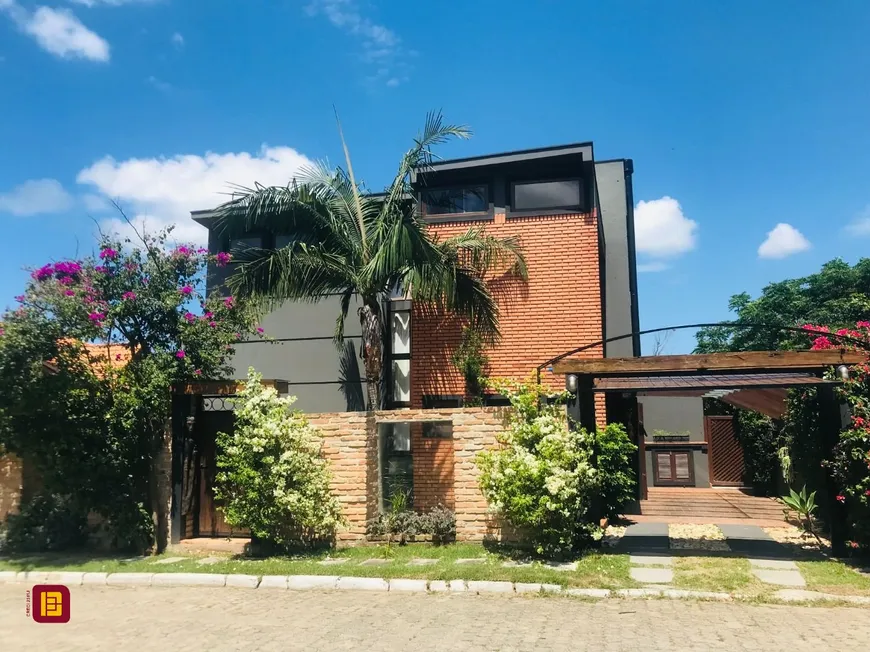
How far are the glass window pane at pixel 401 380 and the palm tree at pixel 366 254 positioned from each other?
5.44ft

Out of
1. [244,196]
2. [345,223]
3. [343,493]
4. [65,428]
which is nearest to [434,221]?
[345,223]

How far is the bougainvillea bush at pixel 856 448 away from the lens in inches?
318

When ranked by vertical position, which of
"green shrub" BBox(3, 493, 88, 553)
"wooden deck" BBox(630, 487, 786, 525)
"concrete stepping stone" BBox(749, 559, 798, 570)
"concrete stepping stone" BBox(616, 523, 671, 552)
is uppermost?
"green shrub" BBox(3, 493, 88, 553)

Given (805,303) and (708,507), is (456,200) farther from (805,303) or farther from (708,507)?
(805,303)

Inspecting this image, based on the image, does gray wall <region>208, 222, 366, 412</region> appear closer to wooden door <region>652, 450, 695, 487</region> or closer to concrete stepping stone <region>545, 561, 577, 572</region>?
concrete stepping stone <region>545, 561, 577, 572</region>

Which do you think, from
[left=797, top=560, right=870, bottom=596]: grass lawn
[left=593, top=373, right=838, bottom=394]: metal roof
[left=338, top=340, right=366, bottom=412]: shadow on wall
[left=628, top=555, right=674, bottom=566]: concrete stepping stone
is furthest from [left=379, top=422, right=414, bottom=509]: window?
[left=797, top=560, right=870, bottom=596]: grass lawn

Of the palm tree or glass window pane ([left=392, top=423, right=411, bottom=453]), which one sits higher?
the palm tree

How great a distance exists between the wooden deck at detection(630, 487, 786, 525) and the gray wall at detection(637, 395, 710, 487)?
2.68ft

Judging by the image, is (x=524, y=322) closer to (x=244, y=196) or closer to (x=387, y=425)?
(x=387, y=425)

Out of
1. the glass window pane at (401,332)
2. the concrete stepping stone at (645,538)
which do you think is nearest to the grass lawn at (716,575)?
the concrete stepping stone at (645,538)

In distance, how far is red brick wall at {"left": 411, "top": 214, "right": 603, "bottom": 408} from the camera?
1229 cm

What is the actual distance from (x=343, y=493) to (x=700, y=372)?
5339mm

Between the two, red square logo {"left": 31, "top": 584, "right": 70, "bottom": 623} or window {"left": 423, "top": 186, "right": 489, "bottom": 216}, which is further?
window {"left": 423, "top": 186, "right": 489, "bottom": 216}

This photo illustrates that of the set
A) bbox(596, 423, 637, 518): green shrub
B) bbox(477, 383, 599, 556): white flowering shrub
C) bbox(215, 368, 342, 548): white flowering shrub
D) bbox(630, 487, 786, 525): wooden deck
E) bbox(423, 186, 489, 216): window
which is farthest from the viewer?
bbox(423, 186, 489, 216): window
